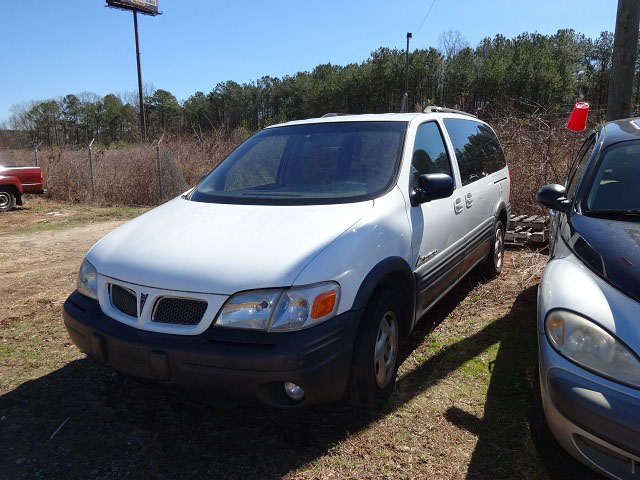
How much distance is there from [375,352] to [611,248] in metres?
1.31

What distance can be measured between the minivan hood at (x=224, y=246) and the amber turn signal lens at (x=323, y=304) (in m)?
0.16

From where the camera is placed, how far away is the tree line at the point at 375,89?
6150 cm

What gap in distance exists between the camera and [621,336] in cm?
183

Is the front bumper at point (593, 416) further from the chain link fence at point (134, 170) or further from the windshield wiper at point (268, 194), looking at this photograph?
the chain link fence at point (134, 170)

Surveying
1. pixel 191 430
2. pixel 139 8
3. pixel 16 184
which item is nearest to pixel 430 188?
pixel 191 430

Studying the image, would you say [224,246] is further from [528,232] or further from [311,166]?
[528,232]

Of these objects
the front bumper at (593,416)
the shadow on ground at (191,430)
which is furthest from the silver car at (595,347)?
the shadow on ground at (191,430)

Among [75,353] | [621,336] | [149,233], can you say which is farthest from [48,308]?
[621,336]

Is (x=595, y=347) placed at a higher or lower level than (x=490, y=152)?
lower

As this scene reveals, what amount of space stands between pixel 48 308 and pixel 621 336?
15.9 feet

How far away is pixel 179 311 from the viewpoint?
2.29 meters

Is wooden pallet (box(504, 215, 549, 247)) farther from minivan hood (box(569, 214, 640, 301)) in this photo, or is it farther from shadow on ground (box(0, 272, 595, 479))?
minivan hood (box(569, 214, 640, 301))

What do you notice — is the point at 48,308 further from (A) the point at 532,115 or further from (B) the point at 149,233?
(A) the point at 532,115

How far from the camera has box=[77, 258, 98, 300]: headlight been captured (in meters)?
2.64
